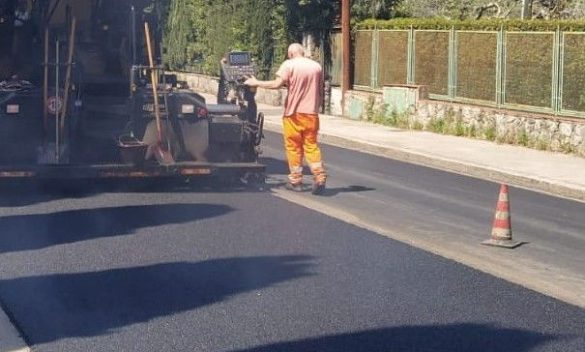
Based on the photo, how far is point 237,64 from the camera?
50.0 feet

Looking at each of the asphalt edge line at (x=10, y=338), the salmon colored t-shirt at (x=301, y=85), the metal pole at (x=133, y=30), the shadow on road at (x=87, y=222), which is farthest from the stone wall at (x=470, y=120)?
the asphalt edge line at (x=10, y=338)

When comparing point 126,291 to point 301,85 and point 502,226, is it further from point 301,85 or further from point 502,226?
point 301,85

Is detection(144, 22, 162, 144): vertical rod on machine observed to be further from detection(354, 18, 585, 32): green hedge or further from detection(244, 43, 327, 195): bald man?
detection(354, 18, 585, 32): green hedge

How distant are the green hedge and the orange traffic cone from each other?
10.2m

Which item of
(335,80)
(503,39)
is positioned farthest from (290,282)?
(335,80)

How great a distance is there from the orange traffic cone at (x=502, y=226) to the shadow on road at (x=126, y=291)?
80.6 inches

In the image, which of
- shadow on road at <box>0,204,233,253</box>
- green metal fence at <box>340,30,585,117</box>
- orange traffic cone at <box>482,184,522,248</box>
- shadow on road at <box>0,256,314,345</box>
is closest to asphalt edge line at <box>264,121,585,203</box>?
green metal fence at <box>340,30,585,117</box>

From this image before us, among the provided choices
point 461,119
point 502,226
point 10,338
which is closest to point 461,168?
point 461,119

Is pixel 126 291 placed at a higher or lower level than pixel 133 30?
lower

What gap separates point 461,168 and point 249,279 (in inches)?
370

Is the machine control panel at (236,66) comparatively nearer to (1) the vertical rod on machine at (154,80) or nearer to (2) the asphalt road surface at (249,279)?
(1) the vertical rod on machine at (154,80)

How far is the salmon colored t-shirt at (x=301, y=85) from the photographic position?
46.6 feet

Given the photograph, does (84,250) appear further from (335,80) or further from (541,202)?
(335,80)

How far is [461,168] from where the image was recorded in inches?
714
